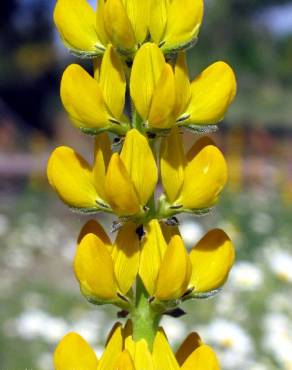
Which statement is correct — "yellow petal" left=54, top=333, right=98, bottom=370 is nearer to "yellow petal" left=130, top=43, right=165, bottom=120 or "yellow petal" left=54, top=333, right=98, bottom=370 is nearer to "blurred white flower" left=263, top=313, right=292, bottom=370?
"yellow petal" left=130, top=43, right=165, bottom=120

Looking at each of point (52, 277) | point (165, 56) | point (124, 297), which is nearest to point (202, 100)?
point (165, 56)

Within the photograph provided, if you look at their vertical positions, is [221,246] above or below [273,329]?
above

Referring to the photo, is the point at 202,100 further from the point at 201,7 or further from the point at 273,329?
the point at 273,329

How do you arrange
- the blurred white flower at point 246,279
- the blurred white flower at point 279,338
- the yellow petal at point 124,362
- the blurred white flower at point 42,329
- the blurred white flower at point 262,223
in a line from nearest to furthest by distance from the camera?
1. the yellow petal at point 124,362
2. the blurred white flower at point 279,338
3. the blurred white flower at point 42,329
4. the blurred white flower at point 246,279
5. the blurred white flower at point 262,223

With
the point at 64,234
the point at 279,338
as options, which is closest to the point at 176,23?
the point at 279,338

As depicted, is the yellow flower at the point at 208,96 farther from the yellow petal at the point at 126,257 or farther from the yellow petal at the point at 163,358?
the yellow petal at the point at 163,358

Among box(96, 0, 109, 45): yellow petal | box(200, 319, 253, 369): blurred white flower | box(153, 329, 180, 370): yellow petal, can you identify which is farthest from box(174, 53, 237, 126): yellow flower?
box(200, 319, 253, 369): blurred white flower

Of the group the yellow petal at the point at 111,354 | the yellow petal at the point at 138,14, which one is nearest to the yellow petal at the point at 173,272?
the yellow petal at the point at 111,354

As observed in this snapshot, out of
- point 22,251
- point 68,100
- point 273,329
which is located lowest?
point 22,251

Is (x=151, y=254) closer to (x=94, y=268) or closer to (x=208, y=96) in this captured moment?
(x=94, y=268)
